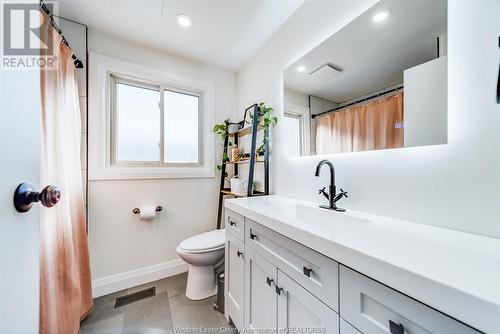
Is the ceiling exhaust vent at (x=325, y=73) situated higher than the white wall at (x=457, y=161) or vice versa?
the ceiling exhaust vent at (x=325, y=73)

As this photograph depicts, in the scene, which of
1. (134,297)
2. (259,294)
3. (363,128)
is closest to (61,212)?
(134,297)

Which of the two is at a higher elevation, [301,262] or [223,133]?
[223,133]

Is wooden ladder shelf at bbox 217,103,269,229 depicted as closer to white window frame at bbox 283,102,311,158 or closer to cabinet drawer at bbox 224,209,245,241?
white window frame at bbox 283,102,311,158

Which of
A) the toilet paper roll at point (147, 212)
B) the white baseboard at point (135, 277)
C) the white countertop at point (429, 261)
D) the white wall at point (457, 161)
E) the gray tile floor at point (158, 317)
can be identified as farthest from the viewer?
the toilet paper roll at point (147, 212)

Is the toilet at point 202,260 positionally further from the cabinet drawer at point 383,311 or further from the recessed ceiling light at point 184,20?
the recessed ceiling light at point 184,20

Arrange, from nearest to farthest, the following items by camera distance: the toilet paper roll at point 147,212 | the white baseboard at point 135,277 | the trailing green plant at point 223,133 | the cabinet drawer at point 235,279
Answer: the cabinet drawer at point 235,279 < the white baseboard at point 135,277 < the toilet paper roll at point 147,212 < the trailing green plant at point 223,133

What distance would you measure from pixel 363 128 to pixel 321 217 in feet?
1.87

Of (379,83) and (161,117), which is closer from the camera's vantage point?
(379,83)

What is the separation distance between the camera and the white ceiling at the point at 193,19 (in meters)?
1.39

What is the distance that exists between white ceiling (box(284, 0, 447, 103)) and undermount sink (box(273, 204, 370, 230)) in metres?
0.72

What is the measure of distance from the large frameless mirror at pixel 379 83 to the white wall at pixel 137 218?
1.26m

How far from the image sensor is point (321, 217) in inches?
42.4

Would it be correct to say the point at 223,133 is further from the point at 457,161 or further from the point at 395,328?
the point at 395,328

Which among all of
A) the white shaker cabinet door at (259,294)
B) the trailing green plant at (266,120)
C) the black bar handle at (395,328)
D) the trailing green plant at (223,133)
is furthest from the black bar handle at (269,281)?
the trailing green plant at (223,133)
